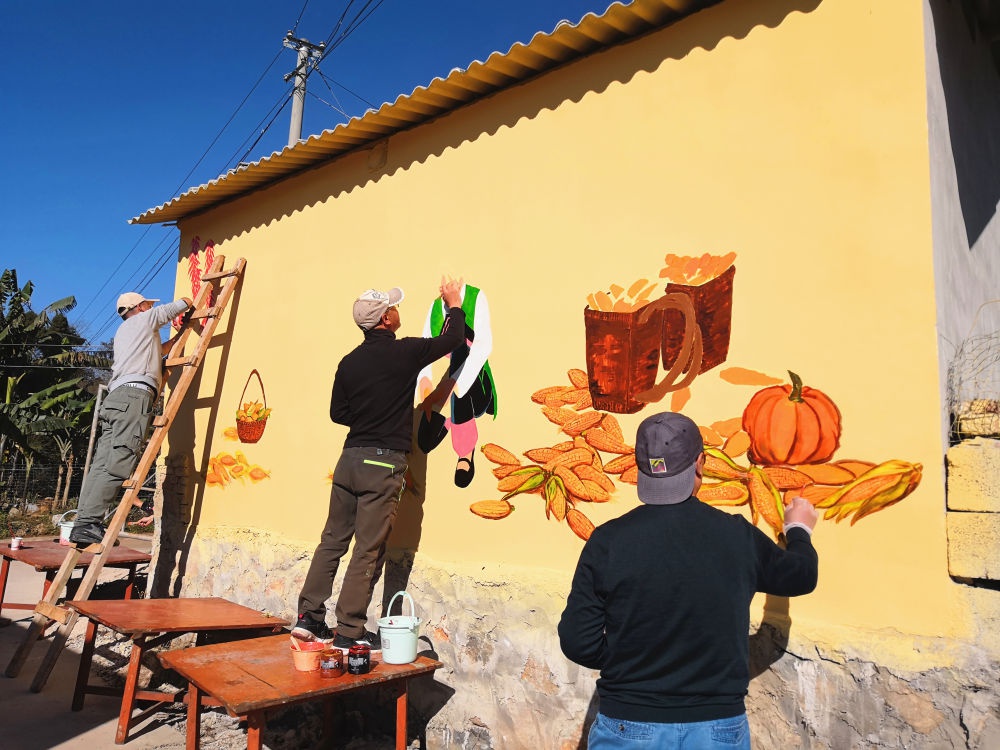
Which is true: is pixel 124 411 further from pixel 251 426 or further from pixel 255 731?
pixel 255 731

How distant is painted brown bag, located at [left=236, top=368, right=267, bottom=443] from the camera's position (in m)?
6.00

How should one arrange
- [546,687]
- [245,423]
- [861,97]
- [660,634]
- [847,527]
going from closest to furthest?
[660,634]
[847,527]
[861,97]
[546,687]
[245,423]

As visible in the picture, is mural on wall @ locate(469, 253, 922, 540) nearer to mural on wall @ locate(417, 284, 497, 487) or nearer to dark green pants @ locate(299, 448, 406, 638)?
mural on wall @ locate(417, 284, 497, 487)

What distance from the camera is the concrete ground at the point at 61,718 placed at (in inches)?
174

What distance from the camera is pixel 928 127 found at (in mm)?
3008

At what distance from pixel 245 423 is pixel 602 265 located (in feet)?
12.1

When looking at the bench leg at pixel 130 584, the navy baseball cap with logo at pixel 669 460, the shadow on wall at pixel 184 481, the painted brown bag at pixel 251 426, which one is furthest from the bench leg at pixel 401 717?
the bench leg at pixel 130 584

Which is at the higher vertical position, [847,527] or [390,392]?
[390,392]

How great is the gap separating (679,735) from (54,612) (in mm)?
5132

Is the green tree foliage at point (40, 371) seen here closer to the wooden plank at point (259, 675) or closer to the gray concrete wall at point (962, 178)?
the wooden plank at point (259, 675)

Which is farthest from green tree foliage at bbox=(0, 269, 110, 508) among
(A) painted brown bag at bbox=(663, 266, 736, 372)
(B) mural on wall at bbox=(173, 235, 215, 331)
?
(A) painted brown bag at bbox=(663, 266, 736, 372)

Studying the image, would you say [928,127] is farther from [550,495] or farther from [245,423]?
[245,423]

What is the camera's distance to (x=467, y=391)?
14.8 feet

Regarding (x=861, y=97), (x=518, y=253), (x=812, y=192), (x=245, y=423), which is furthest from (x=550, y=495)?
(x=245, y=423)
